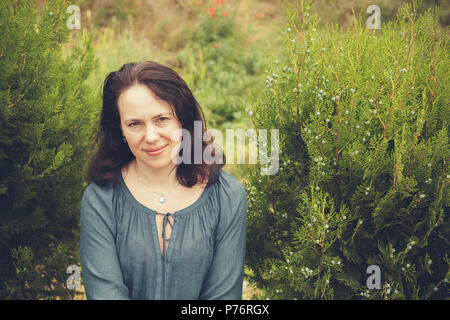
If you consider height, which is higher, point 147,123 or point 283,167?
point 147,123

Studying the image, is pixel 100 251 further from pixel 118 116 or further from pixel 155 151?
pixel 118 116

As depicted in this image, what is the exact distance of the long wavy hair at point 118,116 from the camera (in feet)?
6.70

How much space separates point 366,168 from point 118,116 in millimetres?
1275

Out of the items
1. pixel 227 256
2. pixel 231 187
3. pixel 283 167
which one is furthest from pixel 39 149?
pixel 283 167

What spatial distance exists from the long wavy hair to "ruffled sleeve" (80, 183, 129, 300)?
136 millimetres

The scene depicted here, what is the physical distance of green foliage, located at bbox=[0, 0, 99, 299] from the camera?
2.62m

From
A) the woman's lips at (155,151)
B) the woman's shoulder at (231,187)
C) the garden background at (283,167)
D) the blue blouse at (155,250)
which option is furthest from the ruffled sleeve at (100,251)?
the garden background at (283,167)

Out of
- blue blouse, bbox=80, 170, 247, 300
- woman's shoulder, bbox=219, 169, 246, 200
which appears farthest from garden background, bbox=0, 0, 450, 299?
blue blouse, bbox=80, 170, 247, 300

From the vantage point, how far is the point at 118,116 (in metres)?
2.20

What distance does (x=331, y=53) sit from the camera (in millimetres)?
2658

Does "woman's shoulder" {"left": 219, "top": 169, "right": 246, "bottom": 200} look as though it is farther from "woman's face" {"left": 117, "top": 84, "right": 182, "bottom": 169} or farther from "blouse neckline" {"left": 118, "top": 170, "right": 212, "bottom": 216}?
"woman's face" {"left": 117, "top": 84, "right": 182, "bottom": 169}

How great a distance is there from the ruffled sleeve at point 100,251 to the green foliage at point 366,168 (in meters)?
0.85

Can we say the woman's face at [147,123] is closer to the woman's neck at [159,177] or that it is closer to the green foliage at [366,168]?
the woman's neck at [159,177]
